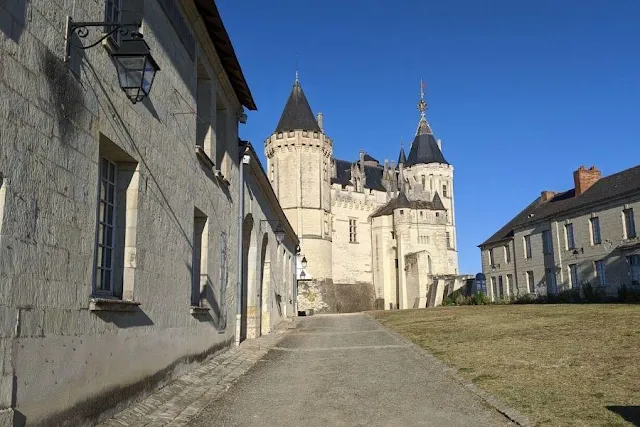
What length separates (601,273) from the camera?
28312 millimetres

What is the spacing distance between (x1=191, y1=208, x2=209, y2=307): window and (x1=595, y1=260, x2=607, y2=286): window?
24466 millimetres

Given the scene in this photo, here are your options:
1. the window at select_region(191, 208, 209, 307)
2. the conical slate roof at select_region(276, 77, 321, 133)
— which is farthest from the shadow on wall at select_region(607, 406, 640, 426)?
the conical slate roof at select_region(276, 77, 321, 133)

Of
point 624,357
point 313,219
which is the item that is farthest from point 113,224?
point 313,219

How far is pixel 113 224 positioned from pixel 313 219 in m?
44.5

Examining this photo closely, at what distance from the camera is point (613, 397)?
19.5 feet

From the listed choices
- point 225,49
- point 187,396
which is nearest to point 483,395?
point 187,396

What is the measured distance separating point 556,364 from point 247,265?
29.1 feet

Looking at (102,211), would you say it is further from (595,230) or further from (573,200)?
(573,200)

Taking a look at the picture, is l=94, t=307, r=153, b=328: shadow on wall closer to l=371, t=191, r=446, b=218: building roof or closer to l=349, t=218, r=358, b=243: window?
l=349, t=218, r=358, b=243: window

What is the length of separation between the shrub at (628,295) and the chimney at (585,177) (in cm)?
767

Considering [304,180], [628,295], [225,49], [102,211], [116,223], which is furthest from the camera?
[304,180]

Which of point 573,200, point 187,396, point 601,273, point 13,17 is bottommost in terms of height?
point 187,396

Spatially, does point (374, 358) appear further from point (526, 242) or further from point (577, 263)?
point (526, 242)

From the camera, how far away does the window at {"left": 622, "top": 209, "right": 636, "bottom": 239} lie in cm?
2638
